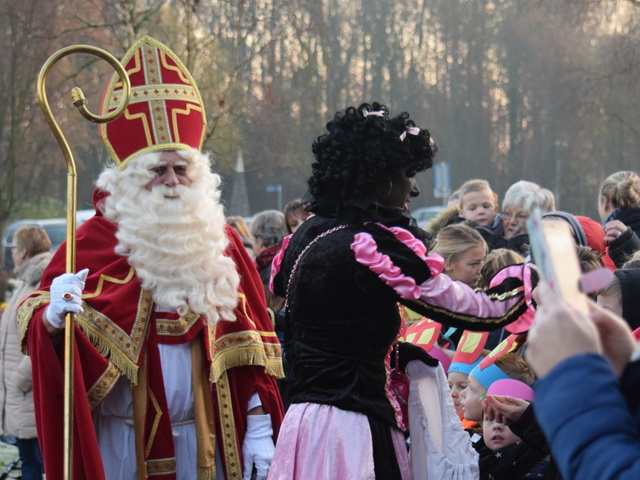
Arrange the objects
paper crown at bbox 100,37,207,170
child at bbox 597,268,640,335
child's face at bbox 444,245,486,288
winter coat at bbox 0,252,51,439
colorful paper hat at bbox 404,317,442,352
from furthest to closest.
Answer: winter coat at bbox 0,252,51,439, child's face at bbox 444,245,486,288, colorful paper hat at bbox 404,317,442,352, paper crown at bbox 100,37,207,170, child at bbox 597,268,640,335

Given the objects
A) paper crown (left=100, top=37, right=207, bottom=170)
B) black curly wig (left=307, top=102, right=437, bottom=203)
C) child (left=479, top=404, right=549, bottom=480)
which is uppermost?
paper crown (left=100, top=37, right=207, bottom=170)

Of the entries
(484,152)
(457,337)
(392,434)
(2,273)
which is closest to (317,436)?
(392,434)

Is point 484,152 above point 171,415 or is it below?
above

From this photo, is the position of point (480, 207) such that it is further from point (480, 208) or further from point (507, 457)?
point (507, 457)

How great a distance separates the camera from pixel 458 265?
15.2ft

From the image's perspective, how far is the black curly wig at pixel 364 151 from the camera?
9.64 ft

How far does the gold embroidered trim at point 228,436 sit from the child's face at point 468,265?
1.51m

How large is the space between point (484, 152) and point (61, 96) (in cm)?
2985

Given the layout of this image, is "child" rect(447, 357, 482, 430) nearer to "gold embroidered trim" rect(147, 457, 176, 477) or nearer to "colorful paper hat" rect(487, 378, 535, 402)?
"colorful paper hat" rect(487, 378, 535, 402)

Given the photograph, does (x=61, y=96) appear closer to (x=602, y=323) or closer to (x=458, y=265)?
(x=458, y=265)

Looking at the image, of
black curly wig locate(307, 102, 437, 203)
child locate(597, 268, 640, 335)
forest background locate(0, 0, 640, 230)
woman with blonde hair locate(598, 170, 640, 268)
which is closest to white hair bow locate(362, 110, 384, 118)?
black curly wig locate(307, 102, 437, 203)

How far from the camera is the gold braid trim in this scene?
3.62m

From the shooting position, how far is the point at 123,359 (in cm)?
351

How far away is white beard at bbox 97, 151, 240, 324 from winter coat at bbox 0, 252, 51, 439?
2.20m
